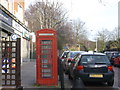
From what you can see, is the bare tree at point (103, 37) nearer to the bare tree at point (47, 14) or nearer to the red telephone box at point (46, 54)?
the bare tree at point (47, 14)

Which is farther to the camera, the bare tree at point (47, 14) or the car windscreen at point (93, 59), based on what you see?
the bare tree at point (47, 14)

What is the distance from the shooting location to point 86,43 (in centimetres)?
7244

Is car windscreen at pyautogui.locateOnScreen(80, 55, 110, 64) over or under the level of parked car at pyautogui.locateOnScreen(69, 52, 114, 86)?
over

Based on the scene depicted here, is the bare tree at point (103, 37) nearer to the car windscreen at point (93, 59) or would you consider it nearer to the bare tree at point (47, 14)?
the bare tree at point (47, 14)

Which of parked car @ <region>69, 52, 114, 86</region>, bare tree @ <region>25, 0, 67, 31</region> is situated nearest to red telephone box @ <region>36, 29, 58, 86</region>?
parked car @ <region>69, 52, 114, 86</region>

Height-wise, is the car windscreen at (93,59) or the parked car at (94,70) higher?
the car windscreen at (93,59)

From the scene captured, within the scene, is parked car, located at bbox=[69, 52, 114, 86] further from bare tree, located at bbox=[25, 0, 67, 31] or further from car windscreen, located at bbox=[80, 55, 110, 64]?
bare tree, located at bbox=[25, 0, 67, 31]

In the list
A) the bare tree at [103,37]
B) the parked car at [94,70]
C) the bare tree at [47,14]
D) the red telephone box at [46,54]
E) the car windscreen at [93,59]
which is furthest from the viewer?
the bare tree at [103,37]

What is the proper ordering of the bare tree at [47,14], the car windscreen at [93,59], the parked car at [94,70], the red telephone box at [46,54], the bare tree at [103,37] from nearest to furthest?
the red telephone box at [46,54] → the parked car at [94,70] → the car windscreen at [93,59] → the bare tree at [47,14] → the bare tree at [103,37]

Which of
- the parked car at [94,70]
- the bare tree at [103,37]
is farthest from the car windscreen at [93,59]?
the bare tree at [103,37]

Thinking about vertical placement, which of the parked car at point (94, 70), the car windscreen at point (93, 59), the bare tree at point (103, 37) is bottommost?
the parked car at point (94, 70)

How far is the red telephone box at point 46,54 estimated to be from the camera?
885 cm

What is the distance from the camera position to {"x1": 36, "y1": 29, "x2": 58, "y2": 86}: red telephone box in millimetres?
8852

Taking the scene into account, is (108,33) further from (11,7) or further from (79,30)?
(11,7)
